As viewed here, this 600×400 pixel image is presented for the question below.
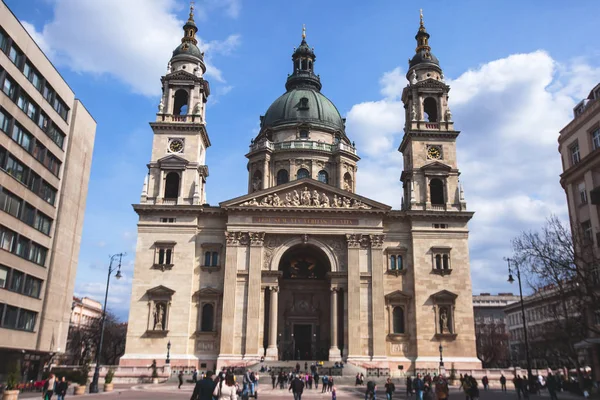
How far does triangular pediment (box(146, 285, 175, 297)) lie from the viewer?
47062mm

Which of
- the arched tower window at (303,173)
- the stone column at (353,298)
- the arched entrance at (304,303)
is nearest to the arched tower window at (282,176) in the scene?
the arched tower window at (303,173)

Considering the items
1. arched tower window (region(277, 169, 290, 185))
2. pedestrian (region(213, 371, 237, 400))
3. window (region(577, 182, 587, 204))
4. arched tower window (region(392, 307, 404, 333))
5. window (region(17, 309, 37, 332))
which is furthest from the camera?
arched tower window (region(277, 169, 290, 185))

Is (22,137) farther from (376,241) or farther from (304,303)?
(376,241)

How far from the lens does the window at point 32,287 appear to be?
3616cm

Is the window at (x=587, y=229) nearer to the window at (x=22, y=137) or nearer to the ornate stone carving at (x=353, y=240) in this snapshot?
the ornate stone carving at (x=353, y=240)

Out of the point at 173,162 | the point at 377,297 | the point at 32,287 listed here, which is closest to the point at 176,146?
the point at 173,162

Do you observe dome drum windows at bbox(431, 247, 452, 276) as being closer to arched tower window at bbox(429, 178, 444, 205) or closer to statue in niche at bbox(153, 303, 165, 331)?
arched tower window at bbox(429, 178, 444, 205)

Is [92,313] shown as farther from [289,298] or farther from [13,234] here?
[13,234]

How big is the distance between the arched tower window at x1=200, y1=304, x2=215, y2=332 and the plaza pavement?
9.04 metres

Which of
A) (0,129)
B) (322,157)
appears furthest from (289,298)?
(0,129)

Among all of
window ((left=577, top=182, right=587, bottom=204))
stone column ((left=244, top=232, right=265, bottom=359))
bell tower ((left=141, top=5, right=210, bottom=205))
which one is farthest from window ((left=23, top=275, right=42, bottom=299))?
window ((left=577, top=182, right=587, bottom=204))

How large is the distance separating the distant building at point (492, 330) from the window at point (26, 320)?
208ft

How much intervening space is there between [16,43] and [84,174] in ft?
46.9

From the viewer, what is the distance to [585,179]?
32438 millimetres
